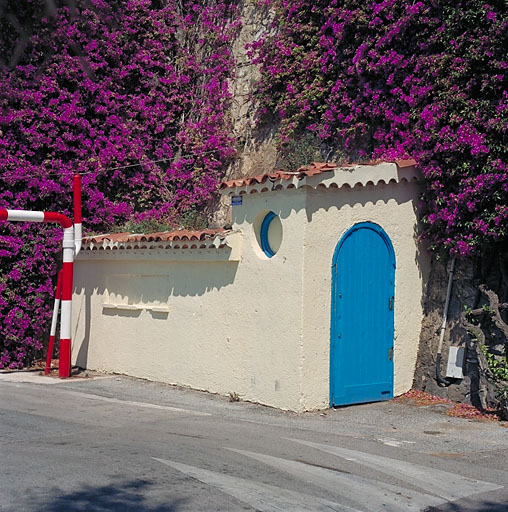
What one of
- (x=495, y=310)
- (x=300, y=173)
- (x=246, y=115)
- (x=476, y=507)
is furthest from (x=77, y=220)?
(x=476, y=507)

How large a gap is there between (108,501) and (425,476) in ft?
9.40

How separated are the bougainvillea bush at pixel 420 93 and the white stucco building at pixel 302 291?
662 mm

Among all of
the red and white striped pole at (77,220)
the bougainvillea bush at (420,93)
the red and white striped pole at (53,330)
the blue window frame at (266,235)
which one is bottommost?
the red and white striped pole at (53,330)

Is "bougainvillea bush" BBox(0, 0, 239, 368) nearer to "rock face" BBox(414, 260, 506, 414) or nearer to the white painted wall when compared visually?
the white painted wall

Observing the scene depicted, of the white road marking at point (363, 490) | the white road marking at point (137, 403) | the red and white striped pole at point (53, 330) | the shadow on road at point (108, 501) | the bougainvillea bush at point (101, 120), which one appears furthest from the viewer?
the bougainvillea bush at point (101, 120)

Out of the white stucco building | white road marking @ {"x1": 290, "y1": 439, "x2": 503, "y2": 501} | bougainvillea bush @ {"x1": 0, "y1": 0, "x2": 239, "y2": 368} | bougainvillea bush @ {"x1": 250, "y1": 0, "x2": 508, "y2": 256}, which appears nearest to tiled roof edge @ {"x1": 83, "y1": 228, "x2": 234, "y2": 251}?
the white stucco building

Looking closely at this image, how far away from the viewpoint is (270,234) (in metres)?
10.5

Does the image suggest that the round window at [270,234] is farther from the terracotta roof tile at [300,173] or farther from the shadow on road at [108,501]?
the shadow on road at [108,501]

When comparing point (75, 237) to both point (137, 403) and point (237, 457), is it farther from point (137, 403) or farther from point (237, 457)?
point (237, 457)

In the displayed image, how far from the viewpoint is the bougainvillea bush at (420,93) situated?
9766 millimetres

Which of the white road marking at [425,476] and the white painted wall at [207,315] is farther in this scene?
the white painted wall at [207,315]

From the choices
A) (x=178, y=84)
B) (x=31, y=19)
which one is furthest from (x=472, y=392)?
(x=31, y=19)

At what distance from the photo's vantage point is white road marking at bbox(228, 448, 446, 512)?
19.4 ft

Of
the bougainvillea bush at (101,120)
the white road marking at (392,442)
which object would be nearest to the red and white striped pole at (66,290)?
the bougainvillea bush at (101,120)
